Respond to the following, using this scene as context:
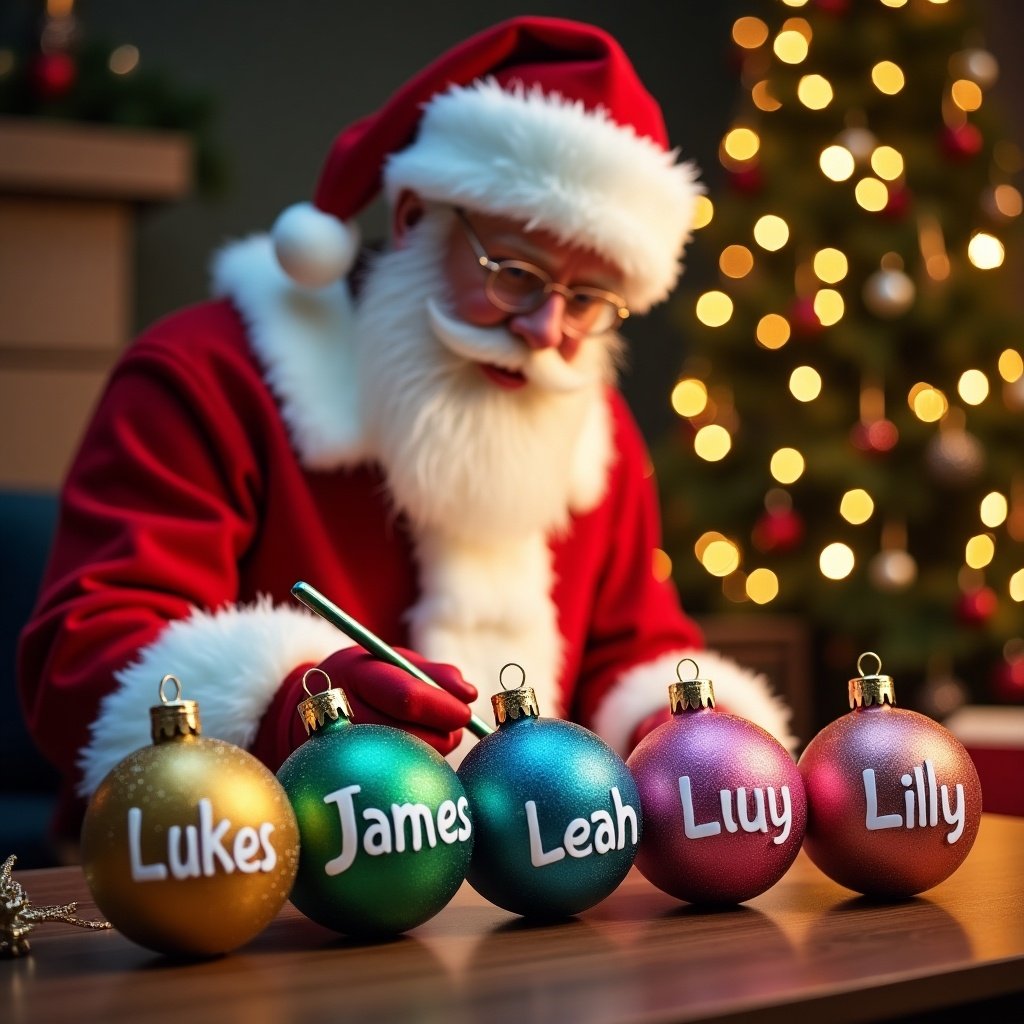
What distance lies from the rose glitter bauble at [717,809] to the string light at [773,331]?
9.15ft

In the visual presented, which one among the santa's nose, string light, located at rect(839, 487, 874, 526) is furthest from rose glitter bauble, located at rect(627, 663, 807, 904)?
string light, located at rect(839, 487, 874, 526)

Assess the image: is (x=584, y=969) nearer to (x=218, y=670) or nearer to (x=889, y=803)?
(x=889, y=803)

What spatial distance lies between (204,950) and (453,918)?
160 mm

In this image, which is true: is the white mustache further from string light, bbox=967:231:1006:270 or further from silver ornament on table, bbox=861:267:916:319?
string light, bbox=967:231:1006:270

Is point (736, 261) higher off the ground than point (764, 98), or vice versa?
point (764, 98)

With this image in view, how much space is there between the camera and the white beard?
138cm

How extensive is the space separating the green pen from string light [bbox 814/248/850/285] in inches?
109

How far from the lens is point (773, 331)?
3.43 meters

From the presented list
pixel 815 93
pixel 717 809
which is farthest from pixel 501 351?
pixel 815 93

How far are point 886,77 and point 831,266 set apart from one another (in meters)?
0.50

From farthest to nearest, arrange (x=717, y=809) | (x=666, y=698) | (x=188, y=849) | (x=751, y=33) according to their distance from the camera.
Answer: (x=751, y=33) → (x=666, y=698) → (x=717, y=809) → (x=188, y=849)

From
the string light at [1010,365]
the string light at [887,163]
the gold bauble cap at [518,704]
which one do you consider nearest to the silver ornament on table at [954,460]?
the string light at [1010,365]

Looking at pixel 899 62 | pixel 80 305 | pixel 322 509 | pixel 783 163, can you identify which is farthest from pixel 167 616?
pixel 899 62

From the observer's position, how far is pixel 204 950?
2.00 feet
